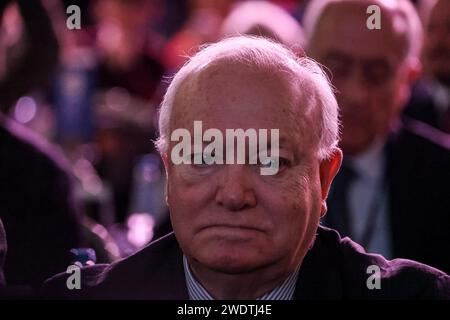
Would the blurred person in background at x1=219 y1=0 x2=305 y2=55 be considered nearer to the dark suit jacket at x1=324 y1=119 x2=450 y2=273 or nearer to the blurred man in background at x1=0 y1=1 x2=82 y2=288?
the dark suit jacket at x1=324 y1=119 x2=450 y2=273

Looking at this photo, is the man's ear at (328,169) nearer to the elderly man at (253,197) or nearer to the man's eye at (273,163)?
the elderly man at (253,197)

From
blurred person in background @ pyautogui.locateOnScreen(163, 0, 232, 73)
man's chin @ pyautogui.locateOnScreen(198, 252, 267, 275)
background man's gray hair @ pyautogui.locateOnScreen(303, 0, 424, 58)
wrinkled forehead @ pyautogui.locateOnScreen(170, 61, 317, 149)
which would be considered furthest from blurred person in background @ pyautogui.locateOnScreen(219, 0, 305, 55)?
blurred person in background @ pyautogui.locateOnScreen(163, 0, 232, 73)

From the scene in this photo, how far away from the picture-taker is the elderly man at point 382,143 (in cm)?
315

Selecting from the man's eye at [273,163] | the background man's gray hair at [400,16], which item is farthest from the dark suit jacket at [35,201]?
the background man's gray hair at [400,16]

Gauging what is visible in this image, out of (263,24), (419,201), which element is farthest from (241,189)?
(263,24)

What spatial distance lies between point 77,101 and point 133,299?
10.9 ft

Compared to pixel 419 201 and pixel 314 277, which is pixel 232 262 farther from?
pixel 419 201

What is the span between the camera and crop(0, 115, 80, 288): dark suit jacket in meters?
3.06

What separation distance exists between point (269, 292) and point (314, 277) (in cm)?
10

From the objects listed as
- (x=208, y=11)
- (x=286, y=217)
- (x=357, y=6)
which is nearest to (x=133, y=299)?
(x=286, y=217)

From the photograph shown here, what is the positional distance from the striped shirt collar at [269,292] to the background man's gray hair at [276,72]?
0.25 metres

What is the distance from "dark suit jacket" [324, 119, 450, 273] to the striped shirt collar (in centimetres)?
48

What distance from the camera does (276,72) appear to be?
8.02 feet

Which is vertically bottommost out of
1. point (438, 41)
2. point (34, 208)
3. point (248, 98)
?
point (34, 208)
